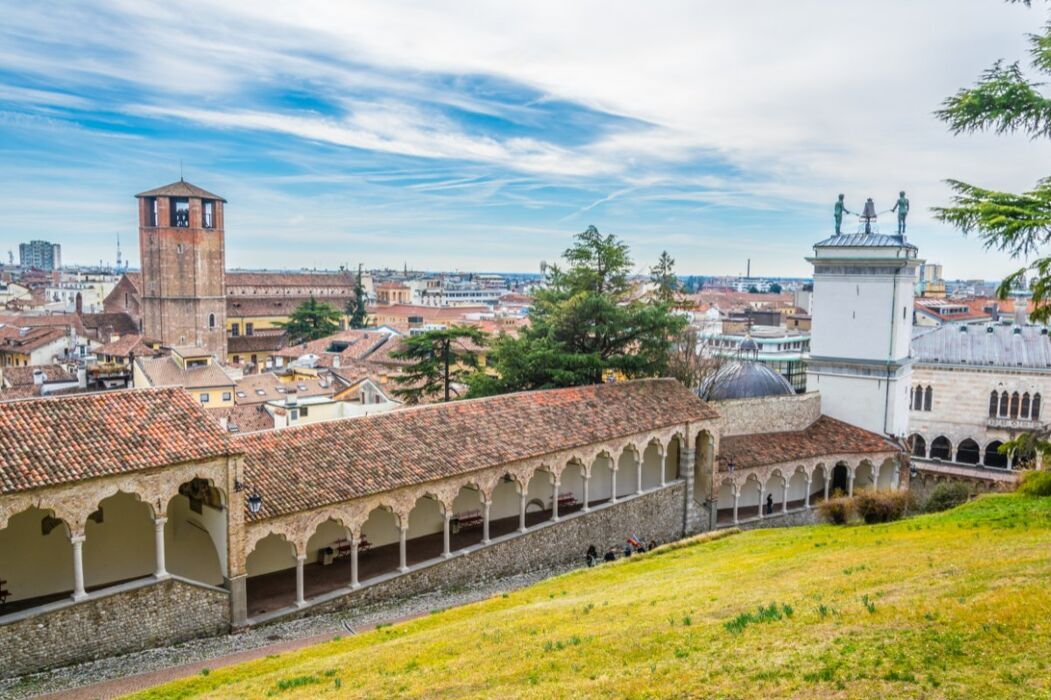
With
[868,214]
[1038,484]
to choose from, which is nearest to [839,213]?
[868,214]

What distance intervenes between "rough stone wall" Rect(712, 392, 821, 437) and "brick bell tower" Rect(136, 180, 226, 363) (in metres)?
57.4

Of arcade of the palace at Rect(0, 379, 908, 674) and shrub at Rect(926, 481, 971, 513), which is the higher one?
arcade of the palace at Rect(0, 379, 908, 674)

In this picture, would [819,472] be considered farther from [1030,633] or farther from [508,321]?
[508,321]

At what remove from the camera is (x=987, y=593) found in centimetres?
1127

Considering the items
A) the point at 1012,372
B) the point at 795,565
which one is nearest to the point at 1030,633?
the point at 795,565

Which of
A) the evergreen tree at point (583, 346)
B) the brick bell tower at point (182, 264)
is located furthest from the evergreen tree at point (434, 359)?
the brick bell tower at point (182, 264)

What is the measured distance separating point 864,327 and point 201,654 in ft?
99.5

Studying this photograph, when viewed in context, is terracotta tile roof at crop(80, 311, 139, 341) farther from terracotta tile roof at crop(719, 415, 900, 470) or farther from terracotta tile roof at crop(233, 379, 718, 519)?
terracotta tile roof at crop(719, 415, 900, 470)

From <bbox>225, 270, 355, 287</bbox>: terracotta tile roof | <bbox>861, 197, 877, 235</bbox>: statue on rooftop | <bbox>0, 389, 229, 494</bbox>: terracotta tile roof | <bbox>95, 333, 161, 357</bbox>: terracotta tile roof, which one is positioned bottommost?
<bbox>95, 333, 161, 357</bbox>: terracotta tile roof

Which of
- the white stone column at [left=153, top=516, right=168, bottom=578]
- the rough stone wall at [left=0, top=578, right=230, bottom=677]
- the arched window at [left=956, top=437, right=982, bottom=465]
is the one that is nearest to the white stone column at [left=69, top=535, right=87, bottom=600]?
the rough stone wall at [left=0, top=578, right=230, bottom=677]

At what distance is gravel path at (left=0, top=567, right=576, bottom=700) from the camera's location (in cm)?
1499

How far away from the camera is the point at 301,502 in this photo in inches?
750

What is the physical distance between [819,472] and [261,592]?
84.6 feet

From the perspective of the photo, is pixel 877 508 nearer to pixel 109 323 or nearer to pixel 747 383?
pixel 747 383
